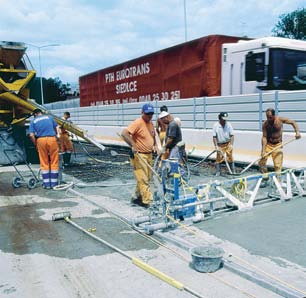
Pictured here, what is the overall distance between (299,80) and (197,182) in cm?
452

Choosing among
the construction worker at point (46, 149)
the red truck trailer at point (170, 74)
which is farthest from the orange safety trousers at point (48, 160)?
the red truck trailer at point (170, 74)

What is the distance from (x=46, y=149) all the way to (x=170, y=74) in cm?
835

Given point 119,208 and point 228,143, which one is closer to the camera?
point 119,208

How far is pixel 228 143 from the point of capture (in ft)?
34.0

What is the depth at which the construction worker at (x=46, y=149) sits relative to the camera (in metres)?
9.29

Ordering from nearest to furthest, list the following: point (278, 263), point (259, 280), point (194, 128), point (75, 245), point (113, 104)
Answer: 1. point (259, 280)
2. point (278, 263)
3. point (75, 245)
4. point (194, 128)
5. point (113, 104)

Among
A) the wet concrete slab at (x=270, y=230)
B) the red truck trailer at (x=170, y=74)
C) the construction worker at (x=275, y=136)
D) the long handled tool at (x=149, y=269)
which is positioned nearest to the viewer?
the long handled tool at (x=149, y=269)

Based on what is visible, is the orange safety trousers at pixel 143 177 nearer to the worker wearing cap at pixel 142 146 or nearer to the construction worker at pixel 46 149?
the worker wearing cap at pixel 142 146

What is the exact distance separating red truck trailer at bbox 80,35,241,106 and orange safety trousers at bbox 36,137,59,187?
691 centimetres

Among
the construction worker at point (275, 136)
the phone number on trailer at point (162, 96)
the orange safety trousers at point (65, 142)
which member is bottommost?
the orange safety trousers at point (65, 142)

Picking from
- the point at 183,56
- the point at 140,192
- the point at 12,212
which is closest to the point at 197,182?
the point at 140,192

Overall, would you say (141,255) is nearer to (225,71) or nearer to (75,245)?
(75,245)

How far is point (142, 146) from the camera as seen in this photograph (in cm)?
729

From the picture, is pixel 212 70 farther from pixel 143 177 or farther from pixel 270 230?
pixel 270 230
